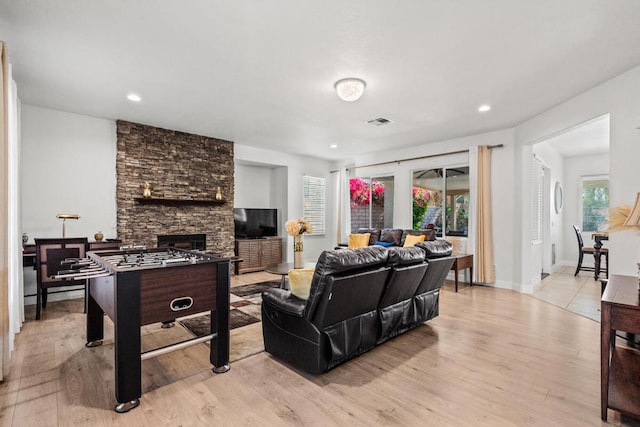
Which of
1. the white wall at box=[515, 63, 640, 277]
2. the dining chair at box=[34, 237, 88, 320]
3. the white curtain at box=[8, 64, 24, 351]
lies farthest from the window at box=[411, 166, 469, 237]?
the white curtain at box=[8, 64, 24, 351]

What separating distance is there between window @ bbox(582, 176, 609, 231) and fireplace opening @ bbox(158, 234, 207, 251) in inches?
343

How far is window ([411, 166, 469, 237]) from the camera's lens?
6.06m

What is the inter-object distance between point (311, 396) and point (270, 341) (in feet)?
2.32

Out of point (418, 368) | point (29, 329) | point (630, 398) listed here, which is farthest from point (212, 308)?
point (630, 398)

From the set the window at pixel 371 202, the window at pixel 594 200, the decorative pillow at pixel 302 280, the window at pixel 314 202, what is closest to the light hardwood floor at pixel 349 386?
the decorative pillow at pixel 302 280

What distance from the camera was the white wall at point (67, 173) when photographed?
14.1 ft

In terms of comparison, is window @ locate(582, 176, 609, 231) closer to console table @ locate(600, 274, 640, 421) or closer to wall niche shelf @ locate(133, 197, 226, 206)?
console table @ locate(600, 274, 640, 421)

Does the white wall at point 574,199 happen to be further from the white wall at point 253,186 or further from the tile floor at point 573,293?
the white wall at point 253,186

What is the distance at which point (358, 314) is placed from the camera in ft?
8.45

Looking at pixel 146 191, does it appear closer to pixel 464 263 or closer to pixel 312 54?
pixel 312 54

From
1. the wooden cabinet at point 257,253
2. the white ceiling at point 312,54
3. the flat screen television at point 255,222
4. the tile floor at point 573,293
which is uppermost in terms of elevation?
the white ceiling at point 312,54

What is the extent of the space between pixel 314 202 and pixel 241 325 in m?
5.01

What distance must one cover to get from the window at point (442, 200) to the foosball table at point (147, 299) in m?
5.02

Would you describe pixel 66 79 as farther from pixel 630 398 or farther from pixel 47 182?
pixel 630 398
